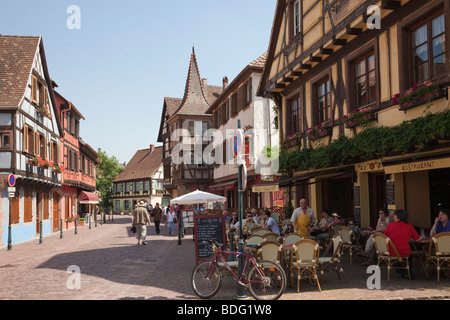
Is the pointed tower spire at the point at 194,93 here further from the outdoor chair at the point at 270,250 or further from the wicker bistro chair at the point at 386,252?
the outdoor chair at the point at 270,250

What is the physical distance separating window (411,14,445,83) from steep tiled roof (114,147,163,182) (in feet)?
197

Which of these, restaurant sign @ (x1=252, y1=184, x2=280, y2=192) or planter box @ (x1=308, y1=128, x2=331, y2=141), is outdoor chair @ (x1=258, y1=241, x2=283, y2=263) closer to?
planter box @ (x1=308, y1=128, x2=331, y2=141)

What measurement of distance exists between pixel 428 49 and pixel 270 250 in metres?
5.46

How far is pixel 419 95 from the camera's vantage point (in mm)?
9812

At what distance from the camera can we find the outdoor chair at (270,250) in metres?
8.67

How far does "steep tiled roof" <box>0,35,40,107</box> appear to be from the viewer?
849 inches

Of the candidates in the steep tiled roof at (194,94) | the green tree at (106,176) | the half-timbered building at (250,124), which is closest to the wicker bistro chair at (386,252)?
the half-timbered building at (250,124)

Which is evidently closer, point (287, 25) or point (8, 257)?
point (8, 257)

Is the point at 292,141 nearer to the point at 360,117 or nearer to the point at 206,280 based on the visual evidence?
the point at 360,117

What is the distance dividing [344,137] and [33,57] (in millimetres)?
17198

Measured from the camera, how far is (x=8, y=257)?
15680 millimetres

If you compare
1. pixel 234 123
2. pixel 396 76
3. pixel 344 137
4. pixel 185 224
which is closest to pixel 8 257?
pixel 185 224
